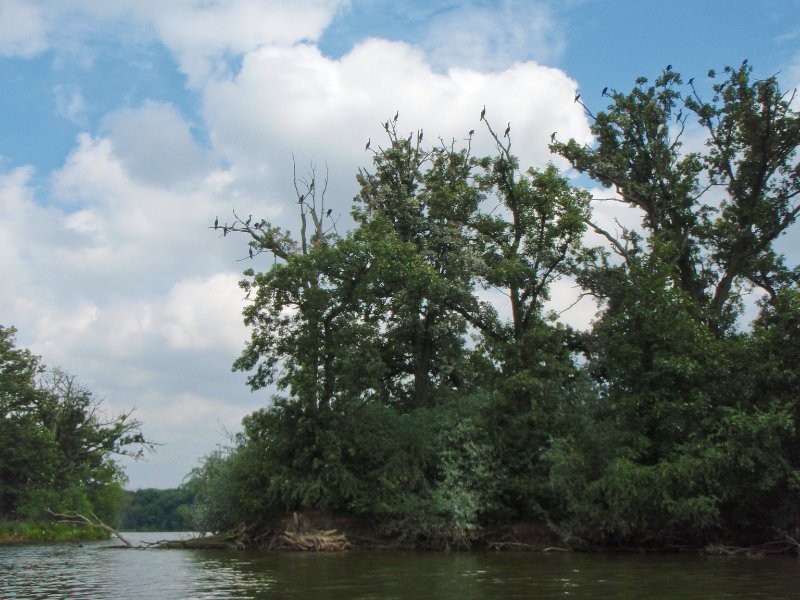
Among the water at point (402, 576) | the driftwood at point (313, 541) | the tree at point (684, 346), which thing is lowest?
the water at point (402, 576)

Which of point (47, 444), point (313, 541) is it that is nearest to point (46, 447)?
point (47, 444)

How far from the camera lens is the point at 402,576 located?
19812 millimetres

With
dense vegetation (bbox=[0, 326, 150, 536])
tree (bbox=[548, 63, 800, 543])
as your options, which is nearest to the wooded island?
tree (bbox=[548, 63, 800, 543])

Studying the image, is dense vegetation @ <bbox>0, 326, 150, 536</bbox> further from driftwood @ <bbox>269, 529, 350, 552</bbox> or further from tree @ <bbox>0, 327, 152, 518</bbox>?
driftwood @ <bbox>269, 529, 350, 552</bbox>

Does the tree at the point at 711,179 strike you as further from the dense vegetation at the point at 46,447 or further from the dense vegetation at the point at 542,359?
the dense vegetation at the point at 46,447

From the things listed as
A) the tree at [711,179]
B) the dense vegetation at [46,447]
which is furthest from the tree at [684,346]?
the dense vegetation at [46,447]

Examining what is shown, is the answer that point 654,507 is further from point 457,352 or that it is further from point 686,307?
point 457,352

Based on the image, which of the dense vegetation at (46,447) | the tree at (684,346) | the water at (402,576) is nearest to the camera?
the water at (402,576)

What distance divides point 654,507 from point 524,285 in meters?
13.1

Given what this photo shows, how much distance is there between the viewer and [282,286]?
33.9 metres

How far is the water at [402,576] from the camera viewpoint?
15.6m

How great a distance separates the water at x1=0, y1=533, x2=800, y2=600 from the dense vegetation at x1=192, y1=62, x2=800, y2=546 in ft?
9.18

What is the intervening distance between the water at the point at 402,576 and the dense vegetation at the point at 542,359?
2799 mm

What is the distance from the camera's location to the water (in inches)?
615
